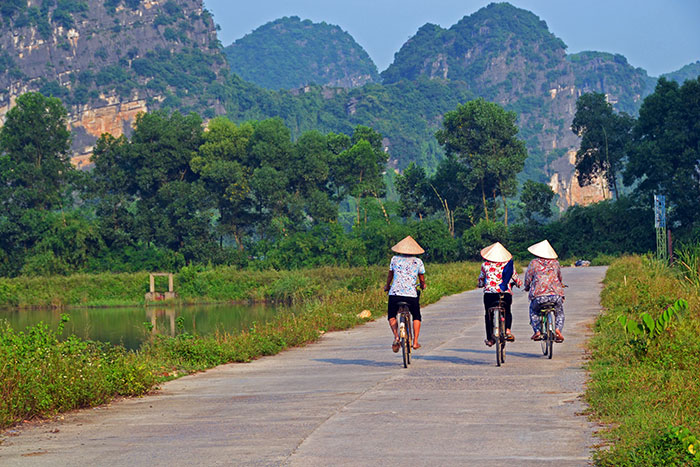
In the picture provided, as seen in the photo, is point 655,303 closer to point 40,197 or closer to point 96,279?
point 96,279

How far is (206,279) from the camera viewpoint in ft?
203

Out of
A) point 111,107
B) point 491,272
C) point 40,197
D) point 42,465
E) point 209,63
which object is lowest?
point 42,465

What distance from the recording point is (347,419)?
28.8 ft

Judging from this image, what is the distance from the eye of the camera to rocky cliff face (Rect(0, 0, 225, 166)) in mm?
133875

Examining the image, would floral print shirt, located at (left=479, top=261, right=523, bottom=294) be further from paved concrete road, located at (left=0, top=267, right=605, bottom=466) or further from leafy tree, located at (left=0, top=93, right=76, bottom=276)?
leafy tree, located at (left=0, top=93, right=76, bottom=276)

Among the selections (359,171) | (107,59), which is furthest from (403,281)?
(107,59)

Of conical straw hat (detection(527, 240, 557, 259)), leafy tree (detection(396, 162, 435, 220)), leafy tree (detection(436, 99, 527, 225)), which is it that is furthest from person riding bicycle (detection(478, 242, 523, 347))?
leafy tree (detection(396, 162, 435, 220))

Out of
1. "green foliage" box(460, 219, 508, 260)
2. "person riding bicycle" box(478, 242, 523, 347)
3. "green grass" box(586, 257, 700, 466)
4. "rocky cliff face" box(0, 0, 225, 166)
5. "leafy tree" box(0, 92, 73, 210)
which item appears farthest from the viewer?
"rocky cliff face" box(0, 0, 225, 166)

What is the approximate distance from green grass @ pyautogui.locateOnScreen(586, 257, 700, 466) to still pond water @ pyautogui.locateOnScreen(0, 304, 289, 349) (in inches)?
938

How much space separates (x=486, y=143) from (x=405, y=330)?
56877 mm

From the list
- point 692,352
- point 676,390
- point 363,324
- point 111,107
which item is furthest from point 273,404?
point 111,107

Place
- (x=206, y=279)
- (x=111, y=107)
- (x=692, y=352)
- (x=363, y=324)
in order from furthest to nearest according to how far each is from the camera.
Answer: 1. (x=111, y=107)
2. (x=206, y=279)
3. (x=363, y=324)
4. (x=692, y=352)

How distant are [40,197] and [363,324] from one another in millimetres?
53054

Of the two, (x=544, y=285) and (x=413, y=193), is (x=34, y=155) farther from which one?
(x=544, y=285)
